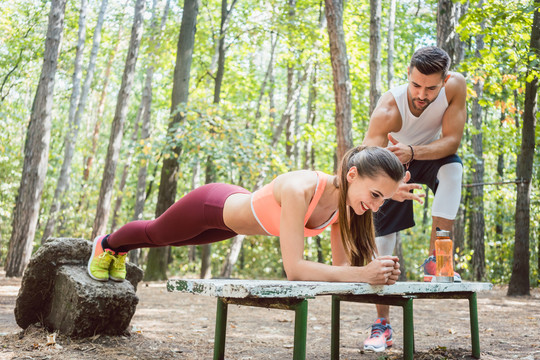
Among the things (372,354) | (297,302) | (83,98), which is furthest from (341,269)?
(83,98)

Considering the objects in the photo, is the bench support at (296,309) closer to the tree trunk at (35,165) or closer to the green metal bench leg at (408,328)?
→ the green metal bench leg at (408,328)

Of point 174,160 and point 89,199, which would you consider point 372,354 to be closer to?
point 174,160

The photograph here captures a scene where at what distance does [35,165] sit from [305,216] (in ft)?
27.2

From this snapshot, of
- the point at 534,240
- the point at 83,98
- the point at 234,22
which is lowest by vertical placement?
the point at 534,240

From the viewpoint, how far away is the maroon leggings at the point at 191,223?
9.62ft

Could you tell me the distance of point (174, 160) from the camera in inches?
412

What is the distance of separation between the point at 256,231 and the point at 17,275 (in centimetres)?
791

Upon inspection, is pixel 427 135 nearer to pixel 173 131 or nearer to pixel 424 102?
pixel 424 102

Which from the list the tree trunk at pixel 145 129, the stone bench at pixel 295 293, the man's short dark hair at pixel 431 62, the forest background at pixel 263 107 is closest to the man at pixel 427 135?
the man's short dark hair at pixel 431 62

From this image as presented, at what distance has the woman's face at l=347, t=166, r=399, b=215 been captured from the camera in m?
2.45

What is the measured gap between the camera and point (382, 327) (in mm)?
3703

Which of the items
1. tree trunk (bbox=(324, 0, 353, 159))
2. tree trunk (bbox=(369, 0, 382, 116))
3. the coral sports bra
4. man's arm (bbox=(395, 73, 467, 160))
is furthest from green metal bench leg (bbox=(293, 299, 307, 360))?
tree trunk (bbox=(369, 0, 382, 116))

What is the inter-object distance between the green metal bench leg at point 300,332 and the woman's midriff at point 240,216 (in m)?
0.85

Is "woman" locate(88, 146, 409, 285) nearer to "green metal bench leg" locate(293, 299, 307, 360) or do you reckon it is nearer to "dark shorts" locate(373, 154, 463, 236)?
"green metal bench leg" locate(293, 299, 307, 360)
